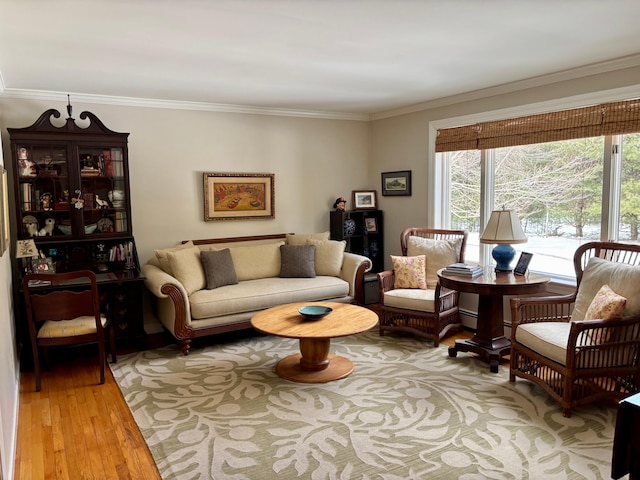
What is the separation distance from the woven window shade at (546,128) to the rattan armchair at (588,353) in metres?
0.99

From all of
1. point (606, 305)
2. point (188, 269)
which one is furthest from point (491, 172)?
point (188, 269)

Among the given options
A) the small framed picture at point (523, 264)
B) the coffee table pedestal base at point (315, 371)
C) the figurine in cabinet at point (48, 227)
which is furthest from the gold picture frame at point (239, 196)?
the small framed picture at point (523, 264)

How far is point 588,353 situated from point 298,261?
2.94 meters

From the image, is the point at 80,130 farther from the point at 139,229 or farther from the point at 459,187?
the point at 459,187

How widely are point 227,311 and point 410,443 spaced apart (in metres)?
2.20

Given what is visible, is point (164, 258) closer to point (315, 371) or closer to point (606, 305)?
point (315, 371)

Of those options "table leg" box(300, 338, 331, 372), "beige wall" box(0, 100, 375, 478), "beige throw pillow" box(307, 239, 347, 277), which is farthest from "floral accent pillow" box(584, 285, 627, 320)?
"beige wall" box(0, 100, 375, 478)

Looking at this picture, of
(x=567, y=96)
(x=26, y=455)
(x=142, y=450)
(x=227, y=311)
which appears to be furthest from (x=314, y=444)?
(x=567, y=96)

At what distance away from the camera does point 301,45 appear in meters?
3.08

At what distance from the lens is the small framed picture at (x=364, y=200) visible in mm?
6082

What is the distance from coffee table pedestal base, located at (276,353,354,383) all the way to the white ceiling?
2343 millimetres

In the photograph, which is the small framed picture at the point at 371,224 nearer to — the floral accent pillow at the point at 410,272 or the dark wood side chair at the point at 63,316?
the floral accent pillow at the point at 410,272

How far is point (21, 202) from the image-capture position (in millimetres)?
4117

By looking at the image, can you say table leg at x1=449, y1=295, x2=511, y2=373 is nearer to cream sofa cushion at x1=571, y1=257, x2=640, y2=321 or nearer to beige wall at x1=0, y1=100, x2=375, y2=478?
cream sofa cushion at x1=571, y1=257, x2=640, y2=321
